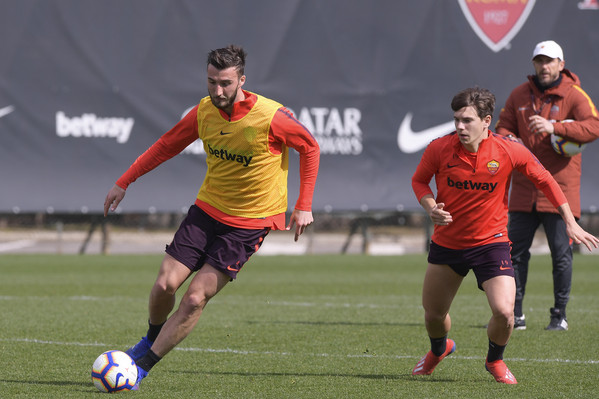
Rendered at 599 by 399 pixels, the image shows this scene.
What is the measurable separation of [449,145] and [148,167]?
77.1 inches

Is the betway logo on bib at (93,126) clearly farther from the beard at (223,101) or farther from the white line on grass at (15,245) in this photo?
the beard at (223,101)

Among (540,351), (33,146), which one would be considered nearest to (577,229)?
(540,351)

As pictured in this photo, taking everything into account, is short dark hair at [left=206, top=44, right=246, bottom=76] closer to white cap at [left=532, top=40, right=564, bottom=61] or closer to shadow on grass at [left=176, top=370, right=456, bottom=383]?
shadow on grass at [left=176, top=370, right=456, bottom=383]

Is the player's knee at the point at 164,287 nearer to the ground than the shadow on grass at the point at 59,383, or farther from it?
farther from it

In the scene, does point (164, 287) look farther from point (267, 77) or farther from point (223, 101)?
point (267, 77)

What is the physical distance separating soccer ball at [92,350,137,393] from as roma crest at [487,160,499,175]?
8.20 feet

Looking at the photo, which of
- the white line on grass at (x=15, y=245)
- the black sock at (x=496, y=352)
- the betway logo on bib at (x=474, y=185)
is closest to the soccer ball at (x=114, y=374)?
the black sock at (x=496, y=352)

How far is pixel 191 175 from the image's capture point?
54.0 ft

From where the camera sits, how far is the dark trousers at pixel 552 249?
796 centimetres

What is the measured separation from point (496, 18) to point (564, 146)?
9313mm

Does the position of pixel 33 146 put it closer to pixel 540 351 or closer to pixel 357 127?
pixel 357 127

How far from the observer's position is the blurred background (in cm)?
→ 1631

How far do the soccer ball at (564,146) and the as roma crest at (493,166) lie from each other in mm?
2474

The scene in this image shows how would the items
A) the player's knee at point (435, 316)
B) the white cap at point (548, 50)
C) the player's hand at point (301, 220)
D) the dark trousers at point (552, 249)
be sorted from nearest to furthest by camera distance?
1. the player's hand at point (301, 220)
2. the player's knee at point (435, 316)
3. the white cap at point (548, 50)
4. the dark trousers at point (552, 249)
